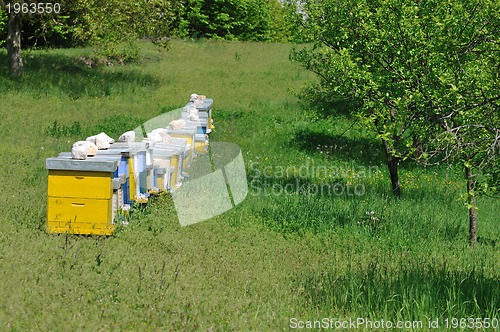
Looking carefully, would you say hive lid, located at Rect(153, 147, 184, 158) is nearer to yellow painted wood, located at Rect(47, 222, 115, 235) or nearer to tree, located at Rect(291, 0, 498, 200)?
yellow painted wood, located at Rect(47, 222, 115, 235)

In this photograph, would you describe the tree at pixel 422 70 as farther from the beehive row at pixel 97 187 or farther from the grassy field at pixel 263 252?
the beehive row at pixel 97 187

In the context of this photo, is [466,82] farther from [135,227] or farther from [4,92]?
[4,92]

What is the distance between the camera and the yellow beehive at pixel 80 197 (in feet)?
26.7

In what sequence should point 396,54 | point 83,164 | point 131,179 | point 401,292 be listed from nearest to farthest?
point 401,292, point 83,164, point 131,179, point 396,54

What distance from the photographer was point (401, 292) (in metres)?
6.40

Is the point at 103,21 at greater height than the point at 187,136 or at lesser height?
greater

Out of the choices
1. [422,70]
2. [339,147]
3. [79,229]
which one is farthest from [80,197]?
[339,147]

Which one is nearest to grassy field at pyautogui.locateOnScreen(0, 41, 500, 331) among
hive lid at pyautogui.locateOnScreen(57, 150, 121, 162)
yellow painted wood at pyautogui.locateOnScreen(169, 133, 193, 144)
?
hive lid at pyautogui.locateOnScreen(57, 150, 121, 162)

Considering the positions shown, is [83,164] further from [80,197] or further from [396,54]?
[396,54]

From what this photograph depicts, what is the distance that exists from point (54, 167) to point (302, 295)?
12.5ft

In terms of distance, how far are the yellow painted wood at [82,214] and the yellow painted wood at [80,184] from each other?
2.7 inches

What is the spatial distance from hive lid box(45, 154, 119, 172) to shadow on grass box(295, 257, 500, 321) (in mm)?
2911

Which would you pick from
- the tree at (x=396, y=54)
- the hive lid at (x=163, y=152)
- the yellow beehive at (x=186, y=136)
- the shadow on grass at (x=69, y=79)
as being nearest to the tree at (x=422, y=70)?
the tree at (x=396, y=54)

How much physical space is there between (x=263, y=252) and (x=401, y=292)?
2.39 meters
